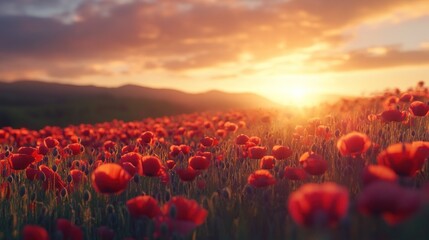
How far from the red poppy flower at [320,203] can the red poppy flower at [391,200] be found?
14cm

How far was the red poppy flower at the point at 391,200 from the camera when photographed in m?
1.91

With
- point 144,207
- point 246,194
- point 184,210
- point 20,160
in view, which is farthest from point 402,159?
point 20,160

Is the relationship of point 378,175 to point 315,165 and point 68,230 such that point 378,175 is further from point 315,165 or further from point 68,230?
point 68,230

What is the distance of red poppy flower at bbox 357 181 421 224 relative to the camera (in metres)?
1.91

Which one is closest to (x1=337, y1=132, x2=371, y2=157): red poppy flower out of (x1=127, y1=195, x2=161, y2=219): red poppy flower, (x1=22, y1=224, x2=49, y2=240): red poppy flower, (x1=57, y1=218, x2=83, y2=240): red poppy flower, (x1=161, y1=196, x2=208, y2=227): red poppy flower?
(x1=161, y1=196, x2=208, y2=227): red poppy flower

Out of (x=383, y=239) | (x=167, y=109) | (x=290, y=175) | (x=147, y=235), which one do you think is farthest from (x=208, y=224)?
(x=167, y=109)

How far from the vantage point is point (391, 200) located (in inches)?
76.1

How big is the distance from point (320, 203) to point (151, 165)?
2354mm

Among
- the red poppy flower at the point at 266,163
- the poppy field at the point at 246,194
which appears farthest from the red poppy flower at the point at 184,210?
the red poppy flower at the point at 266,163

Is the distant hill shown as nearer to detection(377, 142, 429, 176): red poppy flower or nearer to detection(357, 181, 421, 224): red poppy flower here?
detection(377, 142, 429, 176): red poppy flower

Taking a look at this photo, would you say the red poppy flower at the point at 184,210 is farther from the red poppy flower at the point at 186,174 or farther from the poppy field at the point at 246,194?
the red poppy flower at the point at 186,174

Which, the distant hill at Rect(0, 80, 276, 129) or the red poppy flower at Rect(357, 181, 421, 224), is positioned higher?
the red poppy flower at Rect(357, 181, 421, 224)

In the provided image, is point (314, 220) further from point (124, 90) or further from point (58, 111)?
point (124, 90)

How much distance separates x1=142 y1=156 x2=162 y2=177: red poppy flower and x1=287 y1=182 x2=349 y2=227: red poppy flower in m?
2.26
